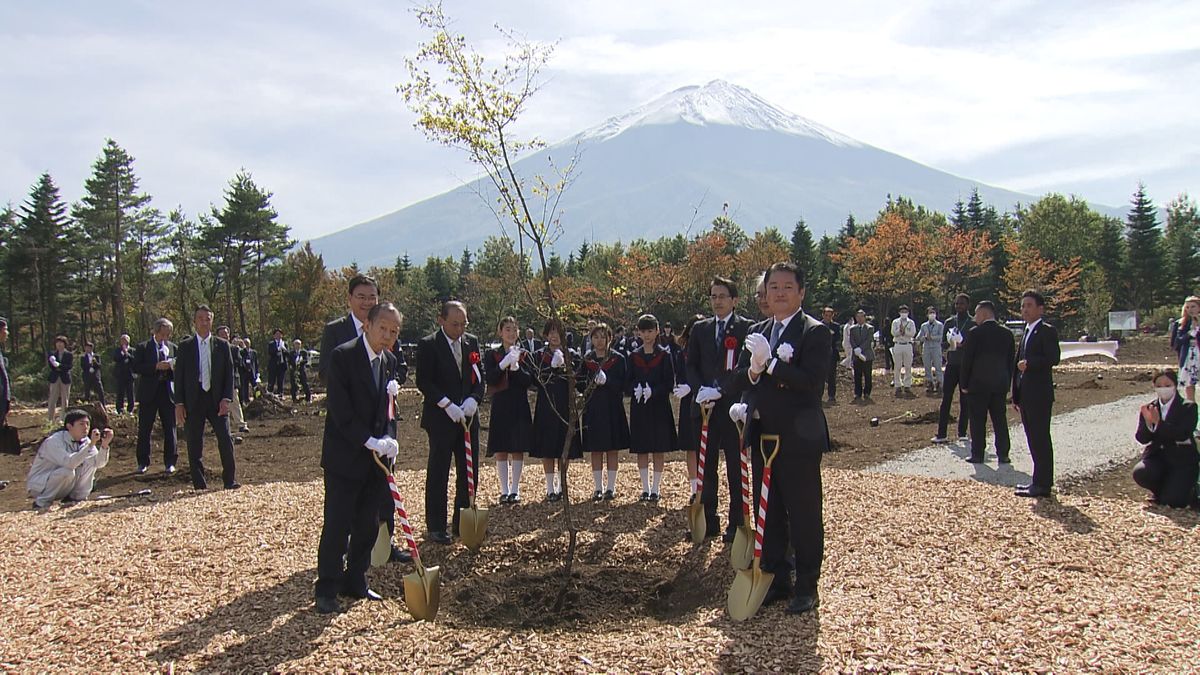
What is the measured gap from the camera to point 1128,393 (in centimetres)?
1609

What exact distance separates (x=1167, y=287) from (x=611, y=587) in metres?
55.7

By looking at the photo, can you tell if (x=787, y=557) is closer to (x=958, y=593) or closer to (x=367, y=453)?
(x=958, y=593)

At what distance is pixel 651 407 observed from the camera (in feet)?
25.0

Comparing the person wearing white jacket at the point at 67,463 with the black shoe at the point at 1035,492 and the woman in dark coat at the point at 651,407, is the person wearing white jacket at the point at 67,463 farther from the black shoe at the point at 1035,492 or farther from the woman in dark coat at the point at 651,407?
the black shoe at the point at 1035,492

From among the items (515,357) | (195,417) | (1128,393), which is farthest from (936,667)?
(1128,393)

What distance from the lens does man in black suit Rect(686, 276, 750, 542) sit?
19.9 ft

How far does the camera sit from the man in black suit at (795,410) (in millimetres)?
4457

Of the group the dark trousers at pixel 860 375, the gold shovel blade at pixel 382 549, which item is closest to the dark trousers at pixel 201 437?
the gold shovel blade at pixel 382 549

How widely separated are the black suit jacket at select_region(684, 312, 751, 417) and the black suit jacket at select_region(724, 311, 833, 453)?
1247 mm

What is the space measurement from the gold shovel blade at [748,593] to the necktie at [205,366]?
6664 millimetres

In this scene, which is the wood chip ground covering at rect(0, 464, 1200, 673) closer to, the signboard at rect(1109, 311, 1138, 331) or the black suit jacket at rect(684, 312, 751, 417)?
the black suit jacket at rect(684, 312, 751, 417)

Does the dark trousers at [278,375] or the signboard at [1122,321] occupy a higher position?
the signboard at [1122,321]

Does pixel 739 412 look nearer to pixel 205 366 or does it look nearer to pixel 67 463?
pixel 205 366

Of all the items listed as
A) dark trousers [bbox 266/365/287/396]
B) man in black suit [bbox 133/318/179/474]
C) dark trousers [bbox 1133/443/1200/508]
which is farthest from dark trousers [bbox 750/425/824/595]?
dark trousers [bbox 266/365/287/396]
